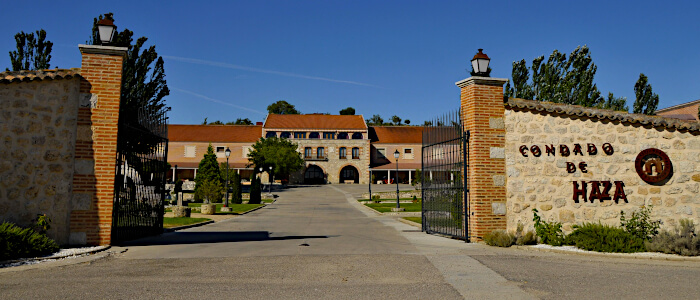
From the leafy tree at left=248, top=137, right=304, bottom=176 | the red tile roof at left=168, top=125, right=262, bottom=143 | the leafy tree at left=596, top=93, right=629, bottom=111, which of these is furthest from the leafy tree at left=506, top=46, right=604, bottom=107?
the red tile roof at left=168, top=125, right=262, bottom=143

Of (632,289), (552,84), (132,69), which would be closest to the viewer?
(632,289)

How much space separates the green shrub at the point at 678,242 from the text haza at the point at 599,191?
3.69ft

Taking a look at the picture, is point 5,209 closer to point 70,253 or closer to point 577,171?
point 70,253

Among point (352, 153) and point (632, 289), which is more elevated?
point (352, 153)

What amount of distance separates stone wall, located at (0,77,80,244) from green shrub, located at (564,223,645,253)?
1016 centimetres

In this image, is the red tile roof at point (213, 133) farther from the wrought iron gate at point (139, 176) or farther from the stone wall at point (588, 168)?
the stone wall at point (588, 168)

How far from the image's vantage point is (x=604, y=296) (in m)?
5.75

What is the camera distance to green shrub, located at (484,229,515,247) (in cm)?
1010

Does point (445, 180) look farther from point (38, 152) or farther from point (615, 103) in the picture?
point (615, 103)

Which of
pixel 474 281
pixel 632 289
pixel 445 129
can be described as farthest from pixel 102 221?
pixel 632 289

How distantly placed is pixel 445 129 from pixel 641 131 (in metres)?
4.33

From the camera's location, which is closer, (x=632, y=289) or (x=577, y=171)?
(x=632, y=289)

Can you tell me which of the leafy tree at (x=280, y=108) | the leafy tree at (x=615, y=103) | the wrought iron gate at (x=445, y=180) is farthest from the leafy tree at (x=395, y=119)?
the wrought iron gate at (x=445, y=180)

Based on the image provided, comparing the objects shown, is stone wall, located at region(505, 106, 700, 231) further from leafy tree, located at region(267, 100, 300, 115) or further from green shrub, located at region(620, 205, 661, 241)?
leafy tree, located at region(267, 100, 300, 115)
